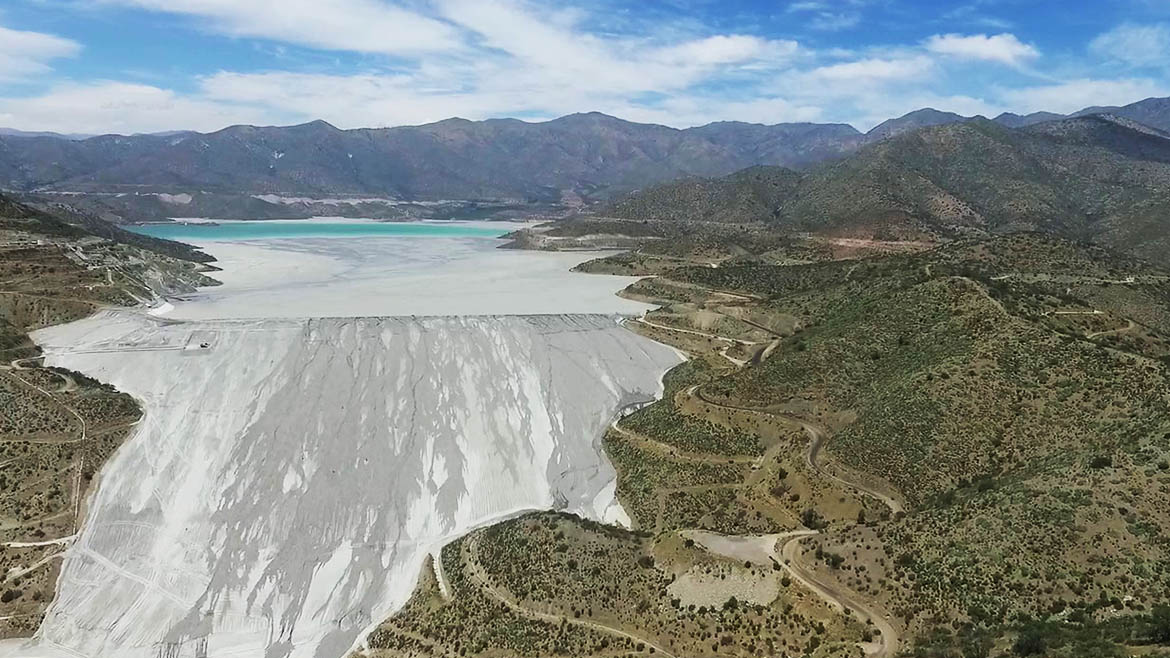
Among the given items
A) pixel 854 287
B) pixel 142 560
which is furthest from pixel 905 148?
pixel 142 560

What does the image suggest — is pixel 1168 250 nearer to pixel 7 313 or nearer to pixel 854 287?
pixel 854 287

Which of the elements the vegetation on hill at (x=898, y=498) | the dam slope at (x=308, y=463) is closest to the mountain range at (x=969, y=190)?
the vegetation on hill at (x=898, y=498)

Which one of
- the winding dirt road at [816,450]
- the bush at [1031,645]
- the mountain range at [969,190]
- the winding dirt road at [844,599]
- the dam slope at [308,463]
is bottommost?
the dam slope at [308,463]

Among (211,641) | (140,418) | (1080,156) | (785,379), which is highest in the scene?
(1080,156)

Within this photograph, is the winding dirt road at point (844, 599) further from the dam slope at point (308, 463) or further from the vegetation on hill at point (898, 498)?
the dam slope at point (308, 463)

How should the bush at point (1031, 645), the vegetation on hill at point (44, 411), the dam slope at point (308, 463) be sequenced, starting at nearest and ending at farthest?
the bush at point (1031, 645) → the dam slope at point (308, 463) → the vegetation on hill at point (44, 411)

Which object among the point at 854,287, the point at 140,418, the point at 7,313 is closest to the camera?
the point at 140,418

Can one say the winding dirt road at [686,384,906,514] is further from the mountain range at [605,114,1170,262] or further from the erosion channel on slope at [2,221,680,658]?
the mountain range at [605,114,1170,262]

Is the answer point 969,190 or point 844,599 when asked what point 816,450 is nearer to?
point 844,599

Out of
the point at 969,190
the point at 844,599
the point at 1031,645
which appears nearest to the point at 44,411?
the point at 844,599
